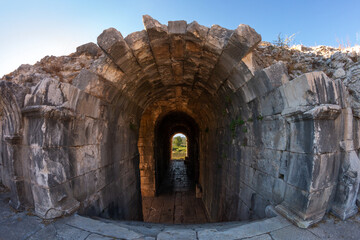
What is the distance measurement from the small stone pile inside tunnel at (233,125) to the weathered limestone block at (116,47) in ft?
0.06

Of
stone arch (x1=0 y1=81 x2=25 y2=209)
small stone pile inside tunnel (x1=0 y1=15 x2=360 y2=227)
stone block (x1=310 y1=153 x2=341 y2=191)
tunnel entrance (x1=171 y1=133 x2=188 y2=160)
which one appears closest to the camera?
stone block (x1=310 y1=153 x2=341 y2=191)

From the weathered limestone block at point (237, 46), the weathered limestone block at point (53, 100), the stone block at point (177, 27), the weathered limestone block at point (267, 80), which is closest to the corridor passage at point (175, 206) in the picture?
the weathered limestone block at point (267, 80)

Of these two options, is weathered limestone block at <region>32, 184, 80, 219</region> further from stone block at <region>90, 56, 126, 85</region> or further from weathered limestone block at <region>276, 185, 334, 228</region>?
weathered limestone block at <region>276, 185, 334, 228</region>

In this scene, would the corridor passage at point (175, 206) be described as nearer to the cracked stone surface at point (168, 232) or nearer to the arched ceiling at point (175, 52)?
the cracked stone surface at point (168, 232)

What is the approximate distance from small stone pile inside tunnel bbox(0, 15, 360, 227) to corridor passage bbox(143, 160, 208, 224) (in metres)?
3.58

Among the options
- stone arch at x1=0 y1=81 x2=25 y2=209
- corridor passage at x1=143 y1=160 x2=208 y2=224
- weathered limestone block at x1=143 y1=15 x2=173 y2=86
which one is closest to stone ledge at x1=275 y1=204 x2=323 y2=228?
weathered limestone block at x1=143 y1=15 x2=173 y2=86

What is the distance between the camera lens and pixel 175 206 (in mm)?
8266

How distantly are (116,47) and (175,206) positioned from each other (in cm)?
774

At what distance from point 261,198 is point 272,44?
3305 millimetres

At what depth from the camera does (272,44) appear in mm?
3797

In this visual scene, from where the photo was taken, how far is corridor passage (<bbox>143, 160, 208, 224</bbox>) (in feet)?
23.4

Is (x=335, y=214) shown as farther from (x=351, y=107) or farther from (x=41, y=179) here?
(x=41, y=179)

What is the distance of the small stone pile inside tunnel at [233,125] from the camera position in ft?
7.75

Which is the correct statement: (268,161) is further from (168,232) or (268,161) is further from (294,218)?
(168,232)
